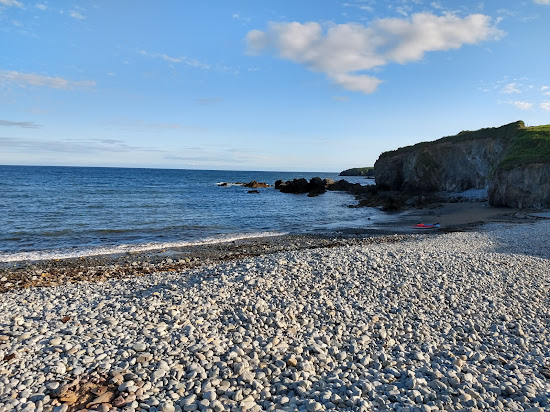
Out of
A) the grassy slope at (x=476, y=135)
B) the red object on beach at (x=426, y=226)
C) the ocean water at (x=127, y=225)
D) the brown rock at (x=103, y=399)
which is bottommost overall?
the ocean water at (x=127, y=225)

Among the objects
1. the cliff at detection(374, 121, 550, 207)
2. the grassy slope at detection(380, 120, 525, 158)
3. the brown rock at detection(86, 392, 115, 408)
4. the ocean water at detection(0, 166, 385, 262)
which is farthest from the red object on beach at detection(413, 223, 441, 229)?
the brown rock at detection(86, 392, 115, 408)

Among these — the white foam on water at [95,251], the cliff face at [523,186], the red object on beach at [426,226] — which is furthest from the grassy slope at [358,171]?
the white foam on water at [95,251]

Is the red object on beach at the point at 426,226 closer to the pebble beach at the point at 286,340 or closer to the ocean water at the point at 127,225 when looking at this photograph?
the ocean water at the point at 127,225

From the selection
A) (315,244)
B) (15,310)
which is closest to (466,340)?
(15,310)

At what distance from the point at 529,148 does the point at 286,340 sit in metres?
36.0

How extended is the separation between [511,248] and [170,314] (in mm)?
15179

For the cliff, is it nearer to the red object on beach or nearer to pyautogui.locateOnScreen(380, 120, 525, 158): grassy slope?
pyautogui.locateOnScreen(380, 120, 525, 158): grassy slope

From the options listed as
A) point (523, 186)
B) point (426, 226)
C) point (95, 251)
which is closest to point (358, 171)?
point (523, 186)

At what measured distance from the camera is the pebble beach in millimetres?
5281

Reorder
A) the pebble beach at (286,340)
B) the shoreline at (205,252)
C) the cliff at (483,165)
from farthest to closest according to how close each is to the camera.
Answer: the cliff at (483,165)
the shoreline at (205,252)
the pebble beach at (286,340)

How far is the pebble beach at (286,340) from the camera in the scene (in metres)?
5.28

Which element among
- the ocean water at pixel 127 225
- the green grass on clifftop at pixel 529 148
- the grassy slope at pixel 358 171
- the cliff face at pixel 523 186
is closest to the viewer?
the ocean water at pixel 127 225

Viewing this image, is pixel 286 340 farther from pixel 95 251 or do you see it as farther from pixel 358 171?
pixel 358 171

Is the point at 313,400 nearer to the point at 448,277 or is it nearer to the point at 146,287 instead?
the point at 146,287
